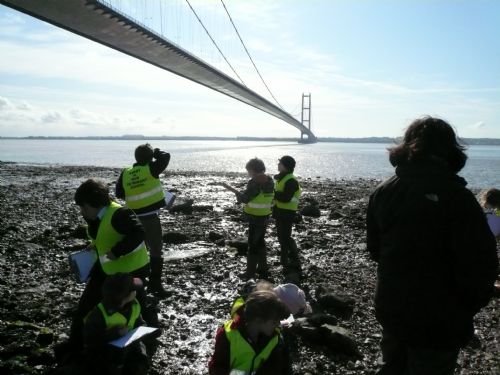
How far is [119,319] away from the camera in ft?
10.7

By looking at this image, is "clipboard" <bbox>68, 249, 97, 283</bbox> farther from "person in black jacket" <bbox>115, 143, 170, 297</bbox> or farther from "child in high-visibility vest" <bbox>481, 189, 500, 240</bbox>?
"child in high-visibility vest" <bbox>481, 189, 500, 240</bbox>

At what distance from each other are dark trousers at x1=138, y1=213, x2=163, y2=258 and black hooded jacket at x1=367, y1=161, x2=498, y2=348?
3.87 m

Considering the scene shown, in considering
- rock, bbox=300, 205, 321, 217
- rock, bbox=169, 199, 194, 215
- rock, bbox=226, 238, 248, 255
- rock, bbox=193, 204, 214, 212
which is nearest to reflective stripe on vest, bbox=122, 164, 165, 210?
rock, bbox=226, 238, 248, 255

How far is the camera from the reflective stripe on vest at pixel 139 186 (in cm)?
550

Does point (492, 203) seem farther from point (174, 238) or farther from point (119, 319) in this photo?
point (174, 238)

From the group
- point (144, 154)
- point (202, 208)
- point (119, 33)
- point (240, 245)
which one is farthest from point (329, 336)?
point (119, 33)

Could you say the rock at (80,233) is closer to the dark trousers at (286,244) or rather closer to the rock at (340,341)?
the dark trousers at (286,244)

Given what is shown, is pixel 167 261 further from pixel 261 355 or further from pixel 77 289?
pixel 261 355

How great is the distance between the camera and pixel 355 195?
19844mm

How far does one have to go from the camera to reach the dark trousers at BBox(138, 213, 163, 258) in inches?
221

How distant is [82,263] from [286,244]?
379cm

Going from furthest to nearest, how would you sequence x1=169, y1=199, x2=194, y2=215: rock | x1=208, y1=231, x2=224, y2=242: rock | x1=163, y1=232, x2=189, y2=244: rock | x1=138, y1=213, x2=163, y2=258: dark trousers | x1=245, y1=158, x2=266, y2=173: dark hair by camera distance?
x1=169, y1=199, x2=194, y2=215: rock → x1=208, y1=231, x2=224, y2=242: rock → x1=163, y1=232, x2=189, y2=244: rock → x1=245, y1=158, x2=266, y2=173: dark hair → x1=138, y1=213, x2=163, y2=258: dark trousers

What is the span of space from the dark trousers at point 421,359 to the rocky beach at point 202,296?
168 centimetres

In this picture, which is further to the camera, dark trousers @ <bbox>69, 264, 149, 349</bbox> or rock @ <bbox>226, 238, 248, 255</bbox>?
rock @ <bbox>226, 238, 248, 255</bbox>
